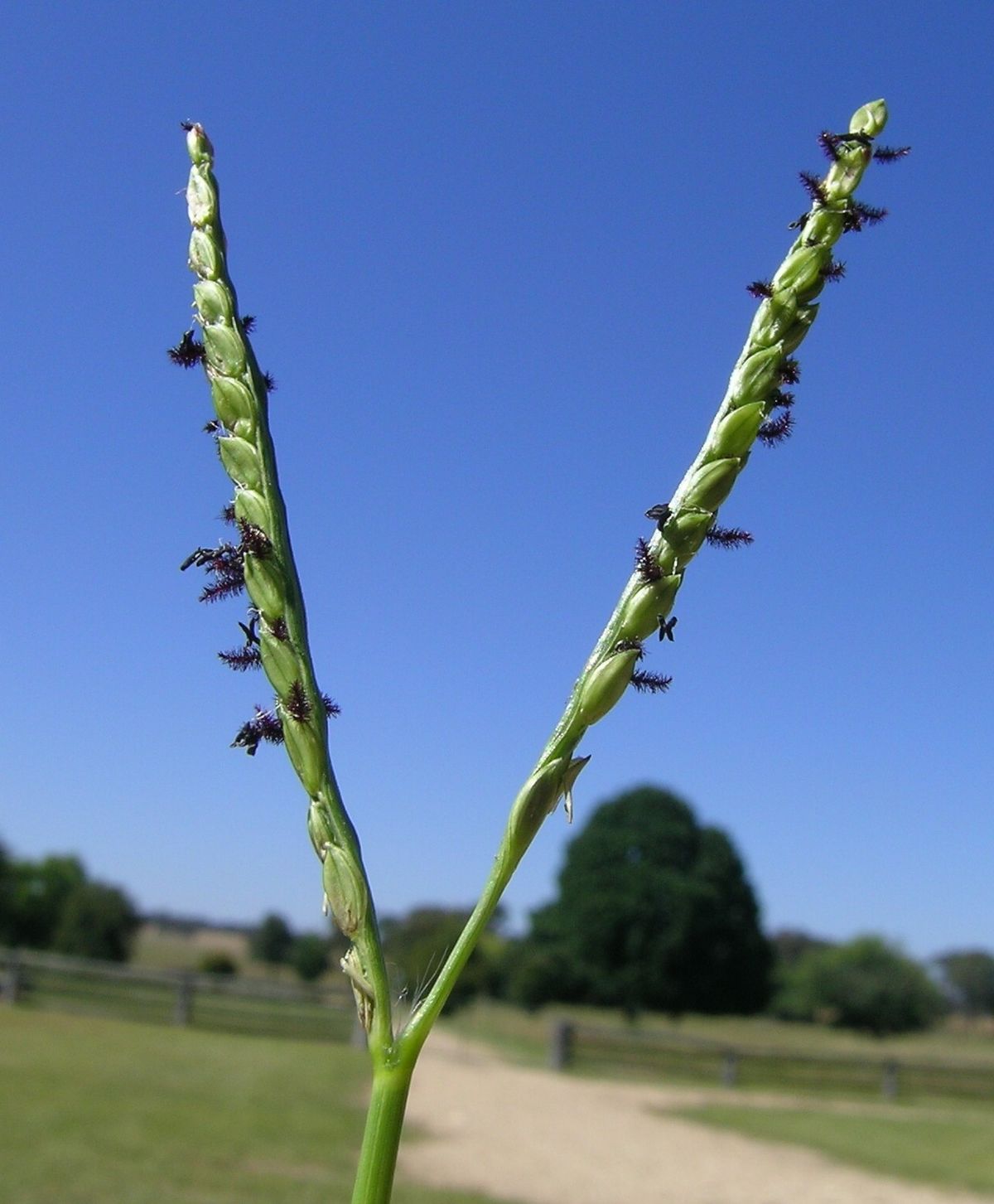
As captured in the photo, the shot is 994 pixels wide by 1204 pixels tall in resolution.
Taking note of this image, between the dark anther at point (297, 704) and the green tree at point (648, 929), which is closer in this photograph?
the dark anther at point (297, 704)

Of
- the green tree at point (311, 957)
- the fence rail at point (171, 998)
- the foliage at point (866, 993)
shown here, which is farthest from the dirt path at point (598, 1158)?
the green tree at point (311, 957)

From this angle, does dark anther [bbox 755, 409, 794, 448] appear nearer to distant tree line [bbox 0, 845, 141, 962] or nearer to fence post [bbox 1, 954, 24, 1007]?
fence post [bbox 1, 954, 24, 1007]

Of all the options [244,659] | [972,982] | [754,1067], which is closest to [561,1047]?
[754,1067]

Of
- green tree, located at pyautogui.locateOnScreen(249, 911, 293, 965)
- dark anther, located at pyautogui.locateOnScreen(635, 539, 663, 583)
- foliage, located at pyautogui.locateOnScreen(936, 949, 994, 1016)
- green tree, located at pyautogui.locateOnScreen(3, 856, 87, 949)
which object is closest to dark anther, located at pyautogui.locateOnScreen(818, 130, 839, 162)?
dark anther, located at pyautogui.locateOnScreen(635, 539, 663, 583)

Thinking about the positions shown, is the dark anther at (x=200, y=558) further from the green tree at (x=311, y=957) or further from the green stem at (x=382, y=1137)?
the green tree at (x=311, y=957)

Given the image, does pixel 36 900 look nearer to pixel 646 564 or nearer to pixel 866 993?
pixel 866 993

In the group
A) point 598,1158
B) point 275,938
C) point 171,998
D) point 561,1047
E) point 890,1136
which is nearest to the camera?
point 598,1158
